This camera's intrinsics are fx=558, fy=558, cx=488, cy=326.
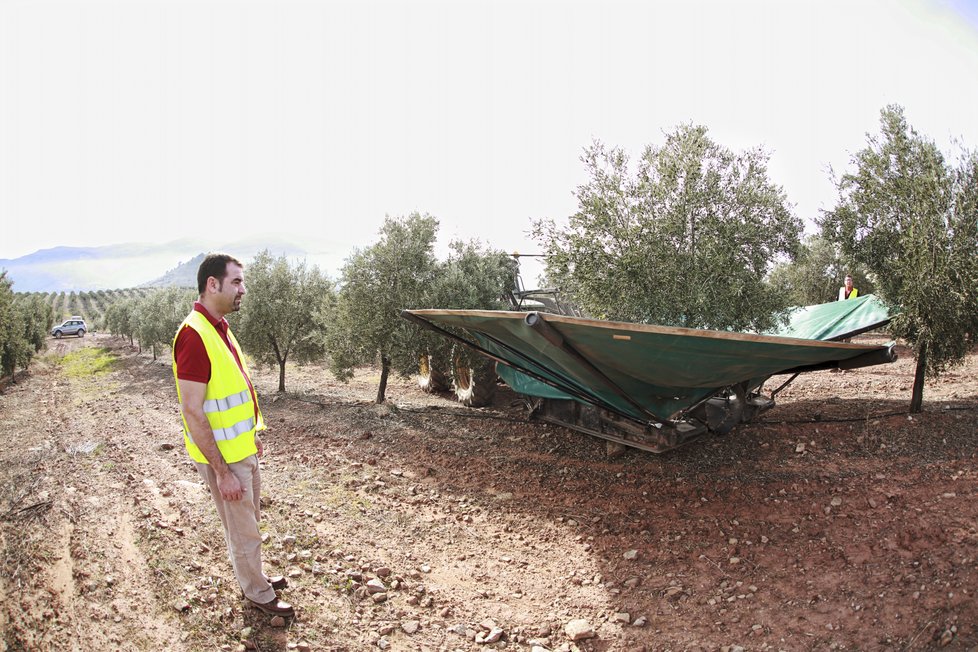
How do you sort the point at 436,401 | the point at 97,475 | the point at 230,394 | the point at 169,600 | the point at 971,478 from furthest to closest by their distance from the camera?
1. the point at 436,401
2. the point at 97,475
3. the point at 971,478
4. the point at 169,600
5. the point at 230,394

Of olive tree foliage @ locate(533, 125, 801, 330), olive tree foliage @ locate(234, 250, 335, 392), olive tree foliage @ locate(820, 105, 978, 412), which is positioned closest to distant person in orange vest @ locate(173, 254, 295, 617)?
olive tree foliage @ locate(533, 125, 801, 330)

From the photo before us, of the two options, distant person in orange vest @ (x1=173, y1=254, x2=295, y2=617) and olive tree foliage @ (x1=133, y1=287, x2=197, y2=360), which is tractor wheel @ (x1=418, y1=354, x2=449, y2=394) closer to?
distant person in orange vest @ (x1=173, y1=254, x2=295, y2=617)

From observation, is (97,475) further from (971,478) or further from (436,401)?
(971,478)

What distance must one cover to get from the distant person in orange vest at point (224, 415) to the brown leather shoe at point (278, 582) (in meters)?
0.20

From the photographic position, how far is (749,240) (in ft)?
18.3

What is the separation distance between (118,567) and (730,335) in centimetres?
393

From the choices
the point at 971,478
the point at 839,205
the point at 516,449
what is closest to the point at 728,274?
the point at 839,205

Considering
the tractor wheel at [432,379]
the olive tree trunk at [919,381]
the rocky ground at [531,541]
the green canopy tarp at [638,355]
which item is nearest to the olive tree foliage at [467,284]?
the tractor wheel at [432,379]

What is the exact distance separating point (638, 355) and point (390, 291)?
5.57 m

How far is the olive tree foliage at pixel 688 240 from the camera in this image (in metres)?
5.50

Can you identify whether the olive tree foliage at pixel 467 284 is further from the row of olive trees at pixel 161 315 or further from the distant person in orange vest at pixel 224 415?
the row of olive trees at pixel 161 315

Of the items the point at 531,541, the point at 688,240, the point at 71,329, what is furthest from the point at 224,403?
the point at 71,329

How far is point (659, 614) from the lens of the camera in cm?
318

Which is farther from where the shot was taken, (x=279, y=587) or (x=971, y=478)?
(x=971, y=478)
